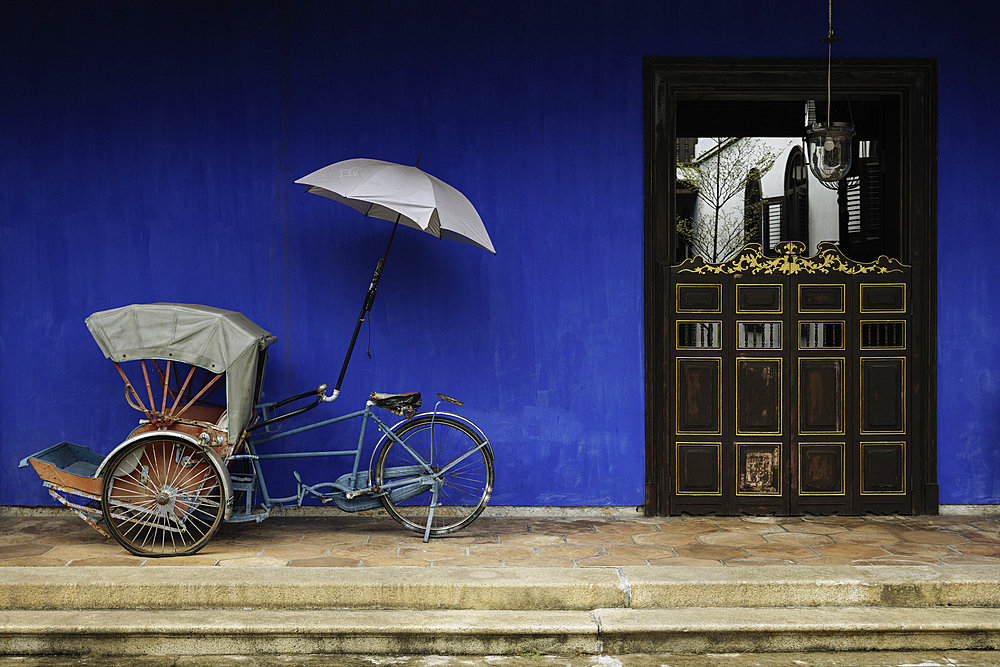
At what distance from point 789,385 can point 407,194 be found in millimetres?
3374

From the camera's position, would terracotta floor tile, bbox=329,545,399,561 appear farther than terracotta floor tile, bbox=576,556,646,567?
Yes

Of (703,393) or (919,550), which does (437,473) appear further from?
(919,550)

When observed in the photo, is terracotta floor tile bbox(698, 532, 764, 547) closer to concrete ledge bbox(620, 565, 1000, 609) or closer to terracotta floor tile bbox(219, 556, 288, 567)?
concrete ledge bbox(620, 565, 1000, 609)

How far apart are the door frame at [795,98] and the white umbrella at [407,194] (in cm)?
163

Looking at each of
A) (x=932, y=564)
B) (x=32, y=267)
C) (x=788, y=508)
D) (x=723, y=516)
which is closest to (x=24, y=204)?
(x=32, y=267)

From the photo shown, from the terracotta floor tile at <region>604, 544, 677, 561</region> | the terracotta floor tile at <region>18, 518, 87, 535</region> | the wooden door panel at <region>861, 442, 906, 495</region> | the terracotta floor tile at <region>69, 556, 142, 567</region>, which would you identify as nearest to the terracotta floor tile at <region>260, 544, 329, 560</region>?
the terracotta floor tile at <region>69, 556, 142, 567</region>

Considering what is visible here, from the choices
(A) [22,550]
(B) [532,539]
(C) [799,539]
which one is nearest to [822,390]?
(C) [799,539]

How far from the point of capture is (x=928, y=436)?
21.8 ft

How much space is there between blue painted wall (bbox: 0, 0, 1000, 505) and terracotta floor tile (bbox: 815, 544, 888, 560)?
4.91ft

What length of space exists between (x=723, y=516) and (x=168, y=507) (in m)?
4.08

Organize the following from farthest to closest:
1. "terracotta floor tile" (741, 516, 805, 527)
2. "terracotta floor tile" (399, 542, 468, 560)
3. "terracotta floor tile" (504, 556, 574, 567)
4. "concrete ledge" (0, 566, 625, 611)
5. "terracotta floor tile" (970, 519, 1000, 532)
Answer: "terracotta floor tile" (741, 516, 805, 527) < "terracotta floor tile" (970, 519, 1000, 532) < "terracotta floor tile" (399, 542, 468, 560) < "terracotta floor tile" (504, 556, 574, 567) < "concrete ledge" (0, 566, 625, 611)

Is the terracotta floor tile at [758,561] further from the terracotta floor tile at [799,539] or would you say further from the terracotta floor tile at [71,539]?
the terracotta floor tile at [71,539]

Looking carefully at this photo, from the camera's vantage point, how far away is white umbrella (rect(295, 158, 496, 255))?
17.5 ft

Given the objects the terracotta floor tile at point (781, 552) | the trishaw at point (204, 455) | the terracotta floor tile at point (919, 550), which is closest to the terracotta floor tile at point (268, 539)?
the trishaw at point (204, 455)
